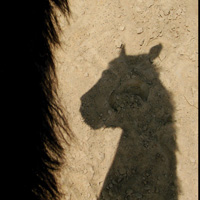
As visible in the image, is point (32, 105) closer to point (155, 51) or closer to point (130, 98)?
point (130, 98)

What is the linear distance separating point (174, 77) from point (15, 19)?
3.90ft

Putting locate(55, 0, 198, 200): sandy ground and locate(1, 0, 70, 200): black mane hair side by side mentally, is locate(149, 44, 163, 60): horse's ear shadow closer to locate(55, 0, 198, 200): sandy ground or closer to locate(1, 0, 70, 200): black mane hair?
locate(55, 0, 198, 200): sandy ground

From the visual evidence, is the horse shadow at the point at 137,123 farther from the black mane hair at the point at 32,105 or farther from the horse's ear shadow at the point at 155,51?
the black mane hair at the point at 32,105

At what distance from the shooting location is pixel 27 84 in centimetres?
127

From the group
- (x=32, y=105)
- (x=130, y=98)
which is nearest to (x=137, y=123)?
(x=130, y=98)

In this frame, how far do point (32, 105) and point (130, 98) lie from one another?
800 millimetres

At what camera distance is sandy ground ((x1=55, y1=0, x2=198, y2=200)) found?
161cm

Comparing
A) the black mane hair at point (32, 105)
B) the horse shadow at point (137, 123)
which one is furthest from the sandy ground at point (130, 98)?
the black mane hair at point (32, 105)

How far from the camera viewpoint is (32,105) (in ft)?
4.22

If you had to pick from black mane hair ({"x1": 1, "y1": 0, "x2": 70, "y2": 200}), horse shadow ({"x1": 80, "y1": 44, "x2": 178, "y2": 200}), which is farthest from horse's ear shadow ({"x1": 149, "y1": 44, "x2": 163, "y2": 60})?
black mane hair ({"x1": 1, "y1": 0, "x2": 70, "y2": 200})

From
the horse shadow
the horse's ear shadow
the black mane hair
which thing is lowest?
the horse shadow

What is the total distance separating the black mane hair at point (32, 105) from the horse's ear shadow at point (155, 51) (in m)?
0.77

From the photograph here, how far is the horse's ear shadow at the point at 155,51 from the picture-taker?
1.83 meters

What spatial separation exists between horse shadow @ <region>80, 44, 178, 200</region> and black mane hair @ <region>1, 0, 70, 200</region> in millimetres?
353
